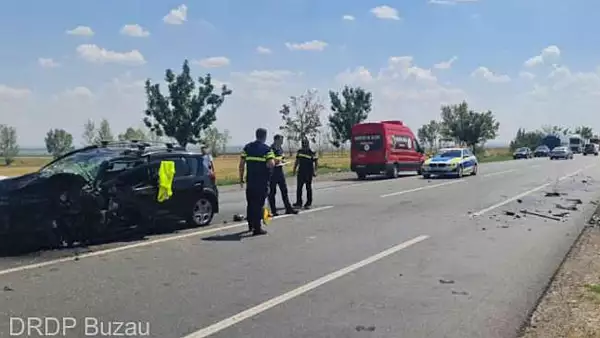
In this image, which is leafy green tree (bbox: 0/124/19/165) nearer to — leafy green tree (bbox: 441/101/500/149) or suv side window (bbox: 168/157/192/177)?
leafy green tree (bbox: 441/101/500/149)

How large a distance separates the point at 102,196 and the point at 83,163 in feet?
2.84

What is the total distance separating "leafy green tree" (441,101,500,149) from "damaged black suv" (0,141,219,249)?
247ft

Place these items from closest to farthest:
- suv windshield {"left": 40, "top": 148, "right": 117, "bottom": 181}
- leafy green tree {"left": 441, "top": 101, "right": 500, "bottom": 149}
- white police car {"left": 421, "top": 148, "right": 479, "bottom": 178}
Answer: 1. suv windshield {"left": 40, "top": 148, "right": 117, "bottom": 181}
2. white police car {"left": 421, "top": 148, "right": 479, "bottom": 178}
3. leafy green tree {"left": 441, "top": 101, "right": 500, "bottom": 149}

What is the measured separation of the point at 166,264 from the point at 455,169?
24846 mm

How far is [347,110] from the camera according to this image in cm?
7038

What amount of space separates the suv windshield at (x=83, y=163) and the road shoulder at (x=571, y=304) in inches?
272

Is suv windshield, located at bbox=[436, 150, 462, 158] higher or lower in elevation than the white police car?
higher

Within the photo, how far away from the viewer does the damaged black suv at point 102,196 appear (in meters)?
9.73

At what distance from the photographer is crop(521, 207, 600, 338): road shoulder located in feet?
20.2

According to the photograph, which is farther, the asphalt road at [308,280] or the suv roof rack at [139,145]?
the suv roof rack at [139,145]

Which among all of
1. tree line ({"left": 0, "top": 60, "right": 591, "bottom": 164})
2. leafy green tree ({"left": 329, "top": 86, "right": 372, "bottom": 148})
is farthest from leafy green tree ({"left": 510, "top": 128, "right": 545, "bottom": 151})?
leafy green tree ({"left": 329, "top": 86, "right": 372, "bottom": 148})

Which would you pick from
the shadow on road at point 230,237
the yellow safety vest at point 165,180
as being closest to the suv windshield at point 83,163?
the yellow safety vest at point 165,180

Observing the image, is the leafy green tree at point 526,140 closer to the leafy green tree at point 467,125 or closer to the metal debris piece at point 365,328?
the leafy green tree at point 467,125

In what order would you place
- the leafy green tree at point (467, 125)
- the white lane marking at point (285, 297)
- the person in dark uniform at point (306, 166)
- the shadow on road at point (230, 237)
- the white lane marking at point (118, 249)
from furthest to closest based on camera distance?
the leafy green tree at point (467, 125) < the person in dark uniform at point (306, 166) < the shadow on road at point (230, 237) < the white lane marking at point (118, 249) < the white lane marking at point (285, 297)
